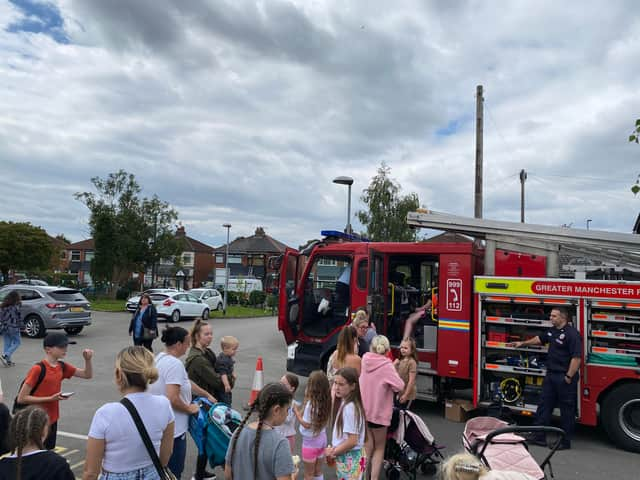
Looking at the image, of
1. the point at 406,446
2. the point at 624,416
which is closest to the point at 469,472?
the point at 406,446

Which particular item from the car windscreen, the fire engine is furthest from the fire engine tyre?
the car windscreen

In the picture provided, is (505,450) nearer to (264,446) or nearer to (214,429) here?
(264,446)

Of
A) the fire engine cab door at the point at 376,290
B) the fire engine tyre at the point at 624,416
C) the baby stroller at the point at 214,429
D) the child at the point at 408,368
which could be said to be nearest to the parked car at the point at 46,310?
the fire engine cab door at the point at 376,290

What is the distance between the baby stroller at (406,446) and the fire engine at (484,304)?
8.41 ft

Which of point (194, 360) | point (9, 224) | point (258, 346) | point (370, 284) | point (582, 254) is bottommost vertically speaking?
point (258, 346)

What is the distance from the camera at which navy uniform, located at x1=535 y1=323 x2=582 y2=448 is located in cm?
658

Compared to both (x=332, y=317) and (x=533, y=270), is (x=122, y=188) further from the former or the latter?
(x=533, y=270)

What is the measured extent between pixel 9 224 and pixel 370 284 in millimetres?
46708

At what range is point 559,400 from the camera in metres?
6.66

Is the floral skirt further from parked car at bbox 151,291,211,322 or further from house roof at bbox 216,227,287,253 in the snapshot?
house roof at bbox 216,227,287,253

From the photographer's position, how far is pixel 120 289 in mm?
39469

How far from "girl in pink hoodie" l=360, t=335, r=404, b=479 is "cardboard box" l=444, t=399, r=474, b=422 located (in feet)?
10.1

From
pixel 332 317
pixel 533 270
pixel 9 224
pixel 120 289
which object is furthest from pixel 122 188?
pixel 533 270

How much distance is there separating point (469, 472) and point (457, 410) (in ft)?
19.9
